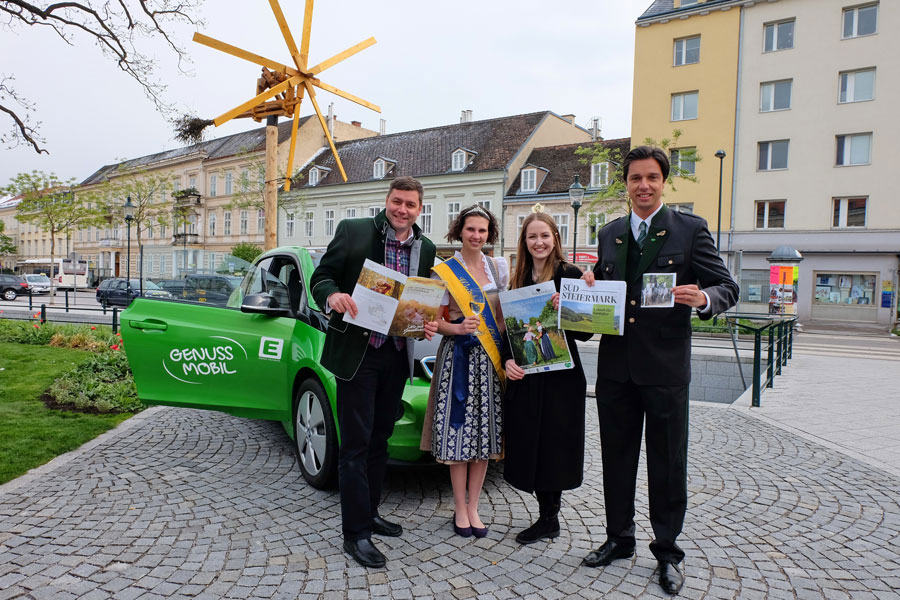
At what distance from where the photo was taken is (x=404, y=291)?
323 centimetres

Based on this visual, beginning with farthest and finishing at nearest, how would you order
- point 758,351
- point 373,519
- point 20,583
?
point 758,351 → point 373,519 → point 20,583

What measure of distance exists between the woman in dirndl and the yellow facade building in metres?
27.4

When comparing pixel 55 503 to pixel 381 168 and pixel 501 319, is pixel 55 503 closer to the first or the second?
pixel 501 319

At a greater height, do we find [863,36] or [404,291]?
[863,36]

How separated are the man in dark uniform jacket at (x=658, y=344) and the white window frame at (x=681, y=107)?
30713 mm

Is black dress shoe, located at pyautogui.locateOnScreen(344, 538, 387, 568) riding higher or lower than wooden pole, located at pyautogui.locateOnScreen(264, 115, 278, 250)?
lower

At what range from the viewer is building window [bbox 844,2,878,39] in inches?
1052

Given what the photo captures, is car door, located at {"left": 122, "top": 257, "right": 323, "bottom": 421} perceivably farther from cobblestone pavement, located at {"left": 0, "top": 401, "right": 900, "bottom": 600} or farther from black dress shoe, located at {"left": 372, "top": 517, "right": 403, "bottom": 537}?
black dress shoe, located at {"left": 372, "top": 517, "right": 403, "bottom": 537}

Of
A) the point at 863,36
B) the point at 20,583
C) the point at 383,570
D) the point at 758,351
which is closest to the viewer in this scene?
the point at 20,583

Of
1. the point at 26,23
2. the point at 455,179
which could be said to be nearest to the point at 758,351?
the point at 26,23

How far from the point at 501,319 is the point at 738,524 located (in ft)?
6.67

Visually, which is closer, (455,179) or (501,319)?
(501,319)

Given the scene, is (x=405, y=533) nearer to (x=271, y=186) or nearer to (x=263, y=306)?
(x=263, y=306)

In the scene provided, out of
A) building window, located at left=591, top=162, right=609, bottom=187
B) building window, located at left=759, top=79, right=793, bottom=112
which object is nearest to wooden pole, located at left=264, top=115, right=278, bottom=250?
building window, located at left=591, top=162, right=609, bottom=187
